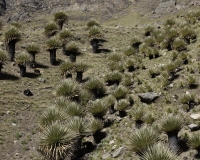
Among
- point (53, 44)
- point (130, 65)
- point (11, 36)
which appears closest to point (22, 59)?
point (11, 36)

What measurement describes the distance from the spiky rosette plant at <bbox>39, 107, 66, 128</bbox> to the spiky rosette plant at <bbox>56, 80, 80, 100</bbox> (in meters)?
3.72

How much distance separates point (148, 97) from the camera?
19.4 m

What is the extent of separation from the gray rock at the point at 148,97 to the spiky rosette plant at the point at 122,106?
122cm

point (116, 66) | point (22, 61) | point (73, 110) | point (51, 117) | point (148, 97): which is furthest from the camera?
point (116, 66)

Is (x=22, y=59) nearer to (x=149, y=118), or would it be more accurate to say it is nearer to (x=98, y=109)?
(x=98, y=109)

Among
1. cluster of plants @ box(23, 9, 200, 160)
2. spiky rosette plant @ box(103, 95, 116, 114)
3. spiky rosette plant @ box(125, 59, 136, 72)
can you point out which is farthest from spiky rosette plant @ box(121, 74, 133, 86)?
spiky rosette plant @ box(103, 95, 116, 114)

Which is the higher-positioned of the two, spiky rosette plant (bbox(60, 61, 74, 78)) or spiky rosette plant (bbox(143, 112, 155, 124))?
spiky rosette plant (bbox(143, 112, 155, 124))

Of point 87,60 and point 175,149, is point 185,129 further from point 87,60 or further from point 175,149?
point 87,60

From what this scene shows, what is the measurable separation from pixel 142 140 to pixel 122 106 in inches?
235

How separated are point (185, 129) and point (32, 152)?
8807 millimetres

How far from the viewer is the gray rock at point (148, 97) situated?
19312 millimetres

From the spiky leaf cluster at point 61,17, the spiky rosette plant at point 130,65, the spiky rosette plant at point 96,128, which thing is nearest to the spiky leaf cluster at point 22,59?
the spiky rosette plant at point 130,65

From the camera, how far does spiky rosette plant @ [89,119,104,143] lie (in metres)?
17.3

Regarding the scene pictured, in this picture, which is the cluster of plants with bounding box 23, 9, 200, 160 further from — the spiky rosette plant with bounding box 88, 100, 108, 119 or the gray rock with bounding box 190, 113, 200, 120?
the gray rock with bounding box 190, 113, 200, 120
